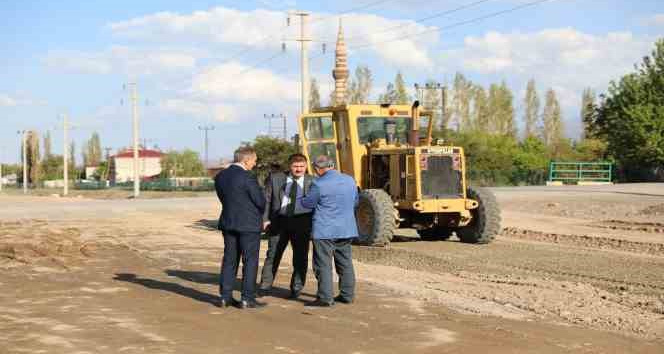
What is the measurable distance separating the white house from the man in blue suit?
137 metres

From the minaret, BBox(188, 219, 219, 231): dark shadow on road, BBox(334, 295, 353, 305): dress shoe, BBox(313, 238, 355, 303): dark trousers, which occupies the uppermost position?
the minaret

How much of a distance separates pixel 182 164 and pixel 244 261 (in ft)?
418

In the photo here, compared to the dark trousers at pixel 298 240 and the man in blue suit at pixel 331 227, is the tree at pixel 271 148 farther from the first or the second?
the man in blue suit at pixel 331 227

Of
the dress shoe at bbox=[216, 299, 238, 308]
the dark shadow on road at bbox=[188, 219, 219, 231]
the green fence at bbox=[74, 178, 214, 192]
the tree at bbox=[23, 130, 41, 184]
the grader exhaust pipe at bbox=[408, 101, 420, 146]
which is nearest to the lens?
the dress shoe at bbox=[216, 299, 238, 308]

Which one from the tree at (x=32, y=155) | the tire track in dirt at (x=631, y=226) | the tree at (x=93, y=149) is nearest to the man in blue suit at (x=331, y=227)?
the tire track in dirt at (x=631, y=226)

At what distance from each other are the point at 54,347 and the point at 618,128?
53.5 meters

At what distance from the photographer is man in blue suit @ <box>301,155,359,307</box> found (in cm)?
1026

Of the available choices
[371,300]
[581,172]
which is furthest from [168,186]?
[371,300]

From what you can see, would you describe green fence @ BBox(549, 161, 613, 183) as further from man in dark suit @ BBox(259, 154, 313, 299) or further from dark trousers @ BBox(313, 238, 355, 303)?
dark trousers @ BBox(313, 238, 355, 303)

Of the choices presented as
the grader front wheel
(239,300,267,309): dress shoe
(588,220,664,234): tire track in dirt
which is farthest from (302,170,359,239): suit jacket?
(588,220,664,234): tire track in dirt

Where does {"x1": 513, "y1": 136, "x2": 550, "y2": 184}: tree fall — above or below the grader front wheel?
above

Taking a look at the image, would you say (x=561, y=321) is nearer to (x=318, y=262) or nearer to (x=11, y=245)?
(x=318, y=262)

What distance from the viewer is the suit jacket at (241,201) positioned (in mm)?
9914

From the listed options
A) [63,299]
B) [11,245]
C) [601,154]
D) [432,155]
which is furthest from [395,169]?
[601,154]
